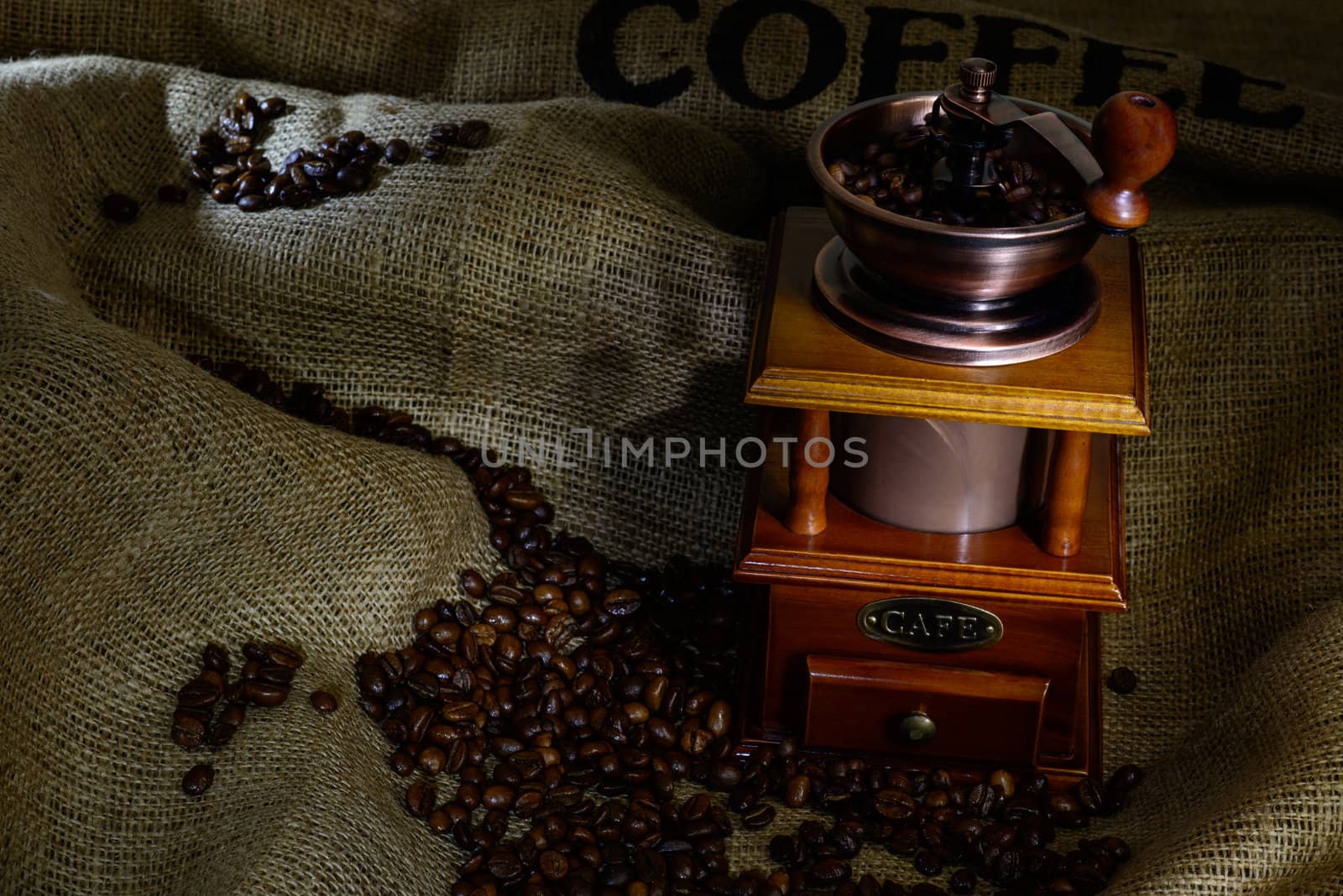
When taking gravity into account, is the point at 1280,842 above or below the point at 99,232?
below

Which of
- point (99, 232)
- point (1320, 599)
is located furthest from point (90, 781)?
point (1320, 599)

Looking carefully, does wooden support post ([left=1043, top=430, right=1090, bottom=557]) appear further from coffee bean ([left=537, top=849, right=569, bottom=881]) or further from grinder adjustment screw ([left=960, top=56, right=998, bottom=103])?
coffee bean ([left=537, top=849, right=569, bottom=881])

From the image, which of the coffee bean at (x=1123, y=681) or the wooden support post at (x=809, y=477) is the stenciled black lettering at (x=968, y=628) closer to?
the wooden support post at (x=809, y=477)

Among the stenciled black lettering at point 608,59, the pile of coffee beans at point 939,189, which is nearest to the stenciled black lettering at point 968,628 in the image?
the pile of coffee beans at point 939,189

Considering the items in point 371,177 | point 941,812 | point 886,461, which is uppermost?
point 371,177

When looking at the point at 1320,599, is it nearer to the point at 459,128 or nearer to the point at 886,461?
the point at 886,461

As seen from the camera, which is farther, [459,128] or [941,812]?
[459,128]

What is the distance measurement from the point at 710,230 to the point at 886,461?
21.7 inches

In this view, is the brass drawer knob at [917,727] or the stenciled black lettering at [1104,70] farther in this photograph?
the stenciled black lettering at [1104,70]

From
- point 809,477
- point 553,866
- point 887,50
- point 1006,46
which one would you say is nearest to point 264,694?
point 553,866

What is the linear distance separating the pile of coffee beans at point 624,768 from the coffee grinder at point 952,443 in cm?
7

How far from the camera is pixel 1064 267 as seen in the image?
1.58 m

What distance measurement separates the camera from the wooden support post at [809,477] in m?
1.67

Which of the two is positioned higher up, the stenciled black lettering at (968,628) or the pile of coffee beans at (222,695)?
the stenciled black lettering at (968,628)
